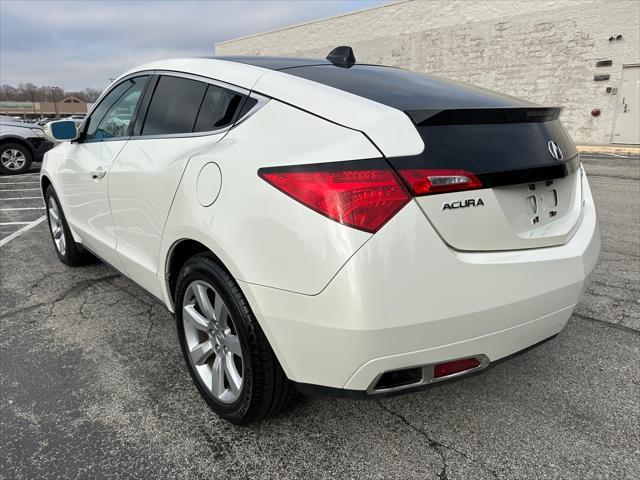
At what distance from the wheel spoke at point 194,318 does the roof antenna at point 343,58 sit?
4.69 ft

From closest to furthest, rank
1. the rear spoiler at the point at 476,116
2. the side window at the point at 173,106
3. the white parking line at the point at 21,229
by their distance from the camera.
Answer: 1. the rear spoiler at the point at 476,116
2. the side window at the point at 173,106
3. the white parking line at the point at 21,229

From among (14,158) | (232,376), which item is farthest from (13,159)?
(232,376)

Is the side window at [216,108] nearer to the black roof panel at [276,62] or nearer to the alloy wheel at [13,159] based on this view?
the black roof panel at [276,62]

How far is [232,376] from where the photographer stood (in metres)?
2.16

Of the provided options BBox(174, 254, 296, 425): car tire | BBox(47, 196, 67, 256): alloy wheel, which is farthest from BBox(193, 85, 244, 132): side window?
BBox(47, 196, 67, 256): alloy wheel

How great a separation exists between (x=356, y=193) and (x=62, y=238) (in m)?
3.67

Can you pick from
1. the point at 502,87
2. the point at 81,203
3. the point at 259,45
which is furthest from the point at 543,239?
the point at 259,45

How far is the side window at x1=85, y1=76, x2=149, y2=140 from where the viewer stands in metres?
3.03

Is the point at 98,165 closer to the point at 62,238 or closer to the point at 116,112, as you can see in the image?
the point at 116,112

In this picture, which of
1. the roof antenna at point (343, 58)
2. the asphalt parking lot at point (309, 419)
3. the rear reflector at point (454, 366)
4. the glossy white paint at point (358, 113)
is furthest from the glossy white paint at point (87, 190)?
the rear reflector at point (454, 366)

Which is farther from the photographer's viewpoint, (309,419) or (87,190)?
(87,190)

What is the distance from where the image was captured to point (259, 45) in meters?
32.3

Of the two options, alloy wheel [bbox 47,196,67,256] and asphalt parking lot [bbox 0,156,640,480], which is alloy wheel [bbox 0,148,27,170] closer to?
alloy wheel [bbox 47,196,67,256]

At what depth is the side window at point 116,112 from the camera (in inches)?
119
